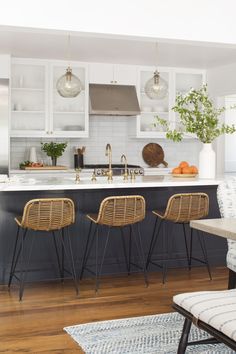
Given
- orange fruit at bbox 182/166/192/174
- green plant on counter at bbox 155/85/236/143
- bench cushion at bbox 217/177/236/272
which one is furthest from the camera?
orange fruit at bbox 182/166/192/174

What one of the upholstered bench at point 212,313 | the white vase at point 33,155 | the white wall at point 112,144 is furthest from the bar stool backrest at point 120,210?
the white wall at point 112,144

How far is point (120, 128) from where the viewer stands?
28.5 ft

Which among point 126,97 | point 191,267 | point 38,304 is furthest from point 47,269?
point 126,97

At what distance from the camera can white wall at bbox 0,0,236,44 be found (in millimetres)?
4711

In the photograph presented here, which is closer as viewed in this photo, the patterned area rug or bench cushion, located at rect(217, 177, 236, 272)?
the patterned area rug

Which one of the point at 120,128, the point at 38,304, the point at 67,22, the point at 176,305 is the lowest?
the point at 38,304

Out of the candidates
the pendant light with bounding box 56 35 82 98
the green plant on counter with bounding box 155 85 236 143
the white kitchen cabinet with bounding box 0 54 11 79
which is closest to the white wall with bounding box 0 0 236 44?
the green plant on counter with bounding box 155 85 236 143

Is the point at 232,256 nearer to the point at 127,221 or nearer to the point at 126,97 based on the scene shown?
the point at 127,221

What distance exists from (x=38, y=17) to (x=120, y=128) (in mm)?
4067

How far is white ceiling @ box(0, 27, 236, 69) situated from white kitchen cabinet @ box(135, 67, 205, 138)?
291 millimetres

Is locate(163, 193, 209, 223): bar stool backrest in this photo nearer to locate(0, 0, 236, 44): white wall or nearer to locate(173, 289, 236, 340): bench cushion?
locate(0, 0, 236, 44): white wall

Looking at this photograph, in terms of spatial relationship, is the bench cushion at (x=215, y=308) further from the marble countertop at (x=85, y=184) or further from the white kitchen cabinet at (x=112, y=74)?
the white kitchen cabinet at (x=112, y=74)

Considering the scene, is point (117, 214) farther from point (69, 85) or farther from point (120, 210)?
point (69, 85)

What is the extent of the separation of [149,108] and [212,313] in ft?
20.0
